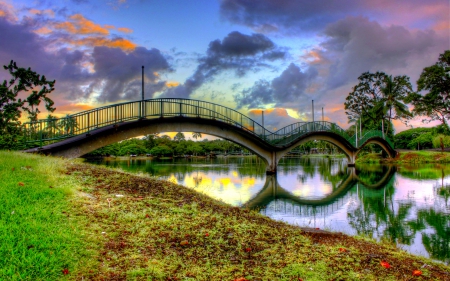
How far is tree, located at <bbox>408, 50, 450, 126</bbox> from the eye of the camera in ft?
137

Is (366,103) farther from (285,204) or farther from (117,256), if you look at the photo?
(117,256)

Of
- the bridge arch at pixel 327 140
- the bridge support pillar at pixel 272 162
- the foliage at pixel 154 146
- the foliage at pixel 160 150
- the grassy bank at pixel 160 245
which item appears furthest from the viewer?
the foliage at pixel 160 150

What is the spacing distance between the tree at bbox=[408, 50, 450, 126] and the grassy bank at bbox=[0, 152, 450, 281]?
146ft

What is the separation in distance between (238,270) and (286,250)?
4.59ft

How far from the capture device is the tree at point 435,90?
4172cm

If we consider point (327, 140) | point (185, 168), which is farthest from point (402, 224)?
point (327, 140)

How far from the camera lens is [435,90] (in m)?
42.4

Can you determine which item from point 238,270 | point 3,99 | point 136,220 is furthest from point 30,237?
point 3,99

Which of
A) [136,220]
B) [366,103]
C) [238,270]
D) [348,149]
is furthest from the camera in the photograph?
[366,103]

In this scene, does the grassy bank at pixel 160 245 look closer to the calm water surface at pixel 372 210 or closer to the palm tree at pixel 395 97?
the calm water surface at pixel 372 210

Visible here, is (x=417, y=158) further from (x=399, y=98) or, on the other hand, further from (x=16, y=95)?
(x=16, y=95)

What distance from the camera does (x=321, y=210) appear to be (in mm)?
15008

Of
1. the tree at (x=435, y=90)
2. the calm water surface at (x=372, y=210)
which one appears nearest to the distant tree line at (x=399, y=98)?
the tree at (x=435, y=90)

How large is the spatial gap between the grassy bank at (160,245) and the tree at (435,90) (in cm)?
4444
